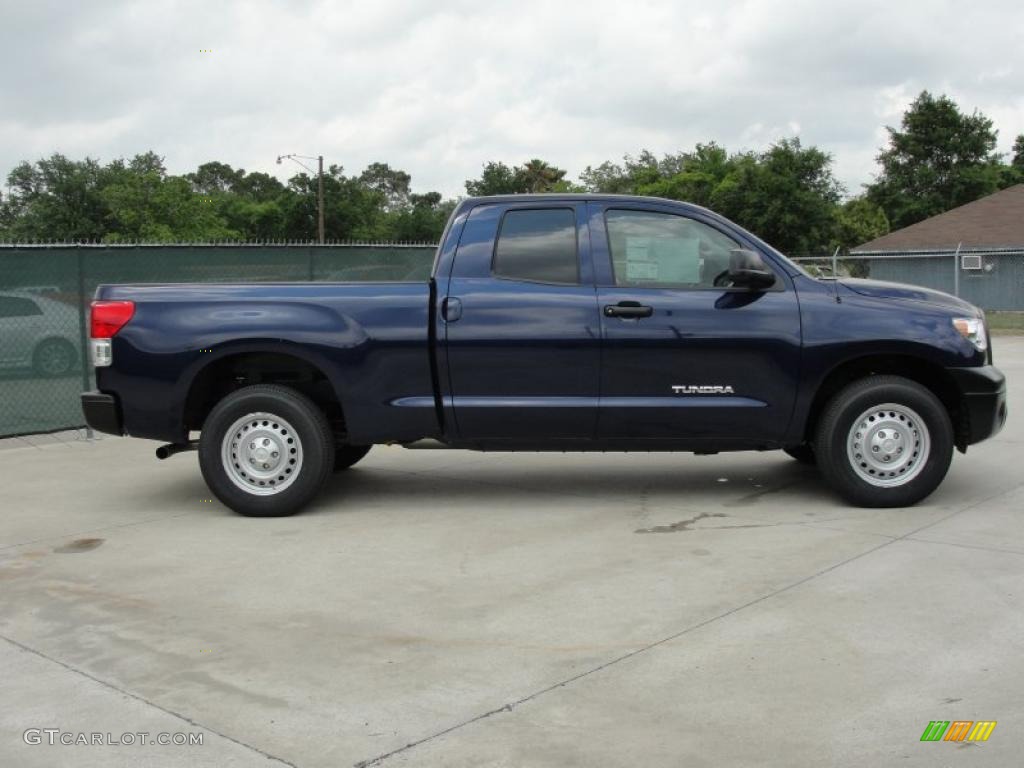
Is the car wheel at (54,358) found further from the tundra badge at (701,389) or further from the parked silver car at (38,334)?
the tundra badge at (701,389)

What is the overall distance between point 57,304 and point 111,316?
12.7 ft

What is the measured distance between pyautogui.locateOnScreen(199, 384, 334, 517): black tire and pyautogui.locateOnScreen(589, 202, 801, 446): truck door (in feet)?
5.91

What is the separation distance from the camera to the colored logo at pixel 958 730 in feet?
12.8

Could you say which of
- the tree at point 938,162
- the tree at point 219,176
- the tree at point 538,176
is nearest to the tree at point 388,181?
the tree at point 219,176

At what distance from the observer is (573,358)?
23.7 ft

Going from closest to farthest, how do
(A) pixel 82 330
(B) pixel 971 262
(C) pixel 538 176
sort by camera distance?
(A) pixel 82 330 < (B) pixel 971 262 < (C) pixel 538 176

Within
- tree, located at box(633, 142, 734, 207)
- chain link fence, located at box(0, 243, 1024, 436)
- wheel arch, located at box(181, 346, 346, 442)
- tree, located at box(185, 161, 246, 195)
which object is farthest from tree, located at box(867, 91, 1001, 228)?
tree, located at box(185, 161, 246, 195)

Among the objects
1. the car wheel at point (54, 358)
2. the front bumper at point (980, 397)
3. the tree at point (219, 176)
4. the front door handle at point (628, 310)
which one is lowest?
the front bumper at point (980, 397)

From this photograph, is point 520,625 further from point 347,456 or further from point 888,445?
point 347,456

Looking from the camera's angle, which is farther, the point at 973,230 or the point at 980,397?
the point at 973,230

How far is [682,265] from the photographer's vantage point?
24.2 ft

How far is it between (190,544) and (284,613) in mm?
1597

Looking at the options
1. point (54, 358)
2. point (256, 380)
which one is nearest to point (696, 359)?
point (256, 380)

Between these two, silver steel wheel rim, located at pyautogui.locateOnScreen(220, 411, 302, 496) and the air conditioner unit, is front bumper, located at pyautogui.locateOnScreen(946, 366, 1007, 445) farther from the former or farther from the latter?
the air conditioner unit
